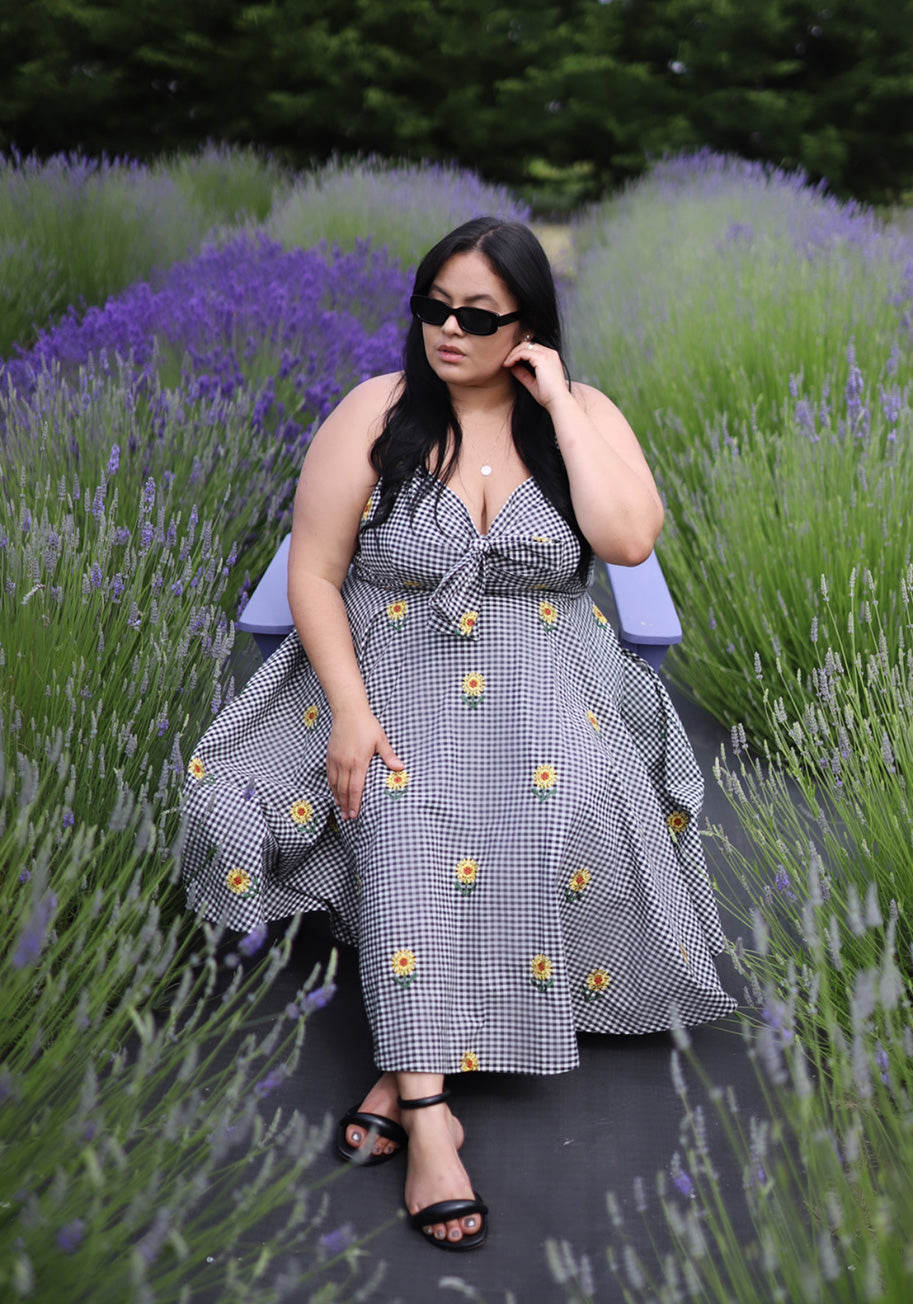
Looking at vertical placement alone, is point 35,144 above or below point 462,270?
below

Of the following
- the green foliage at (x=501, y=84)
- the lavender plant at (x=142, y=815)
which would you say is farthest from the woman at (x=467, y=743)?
the green foliage at (x=501, y=84)

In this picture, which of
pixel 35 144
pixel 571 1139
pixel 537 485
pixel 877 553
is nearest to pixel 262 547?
pixel 537 485

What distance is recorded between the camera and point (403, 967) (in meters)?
1.83

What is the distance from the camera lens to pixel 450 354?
210cm

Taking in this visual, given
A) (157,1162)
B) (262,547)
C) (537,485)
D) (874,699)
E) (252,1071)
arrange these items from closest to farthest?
(157,1162) < (252,1071) < (537,485) < (874,699) < (262,547)

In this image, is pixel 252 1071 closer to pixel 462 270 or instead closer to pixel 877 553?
pixel 462 270

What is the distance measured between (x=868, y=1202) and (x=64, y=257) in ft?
18.7

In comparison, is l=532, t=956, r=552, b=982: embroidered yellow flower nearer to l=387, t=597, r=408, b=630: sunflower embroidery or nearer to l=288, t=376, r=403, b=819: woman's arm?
l=288, t=376, r=403, b=819: woman's arm

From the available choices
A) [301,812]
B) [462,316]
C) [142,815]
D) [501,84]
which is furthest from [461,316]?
[501,84]

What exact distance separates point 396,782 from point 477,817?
0.14m

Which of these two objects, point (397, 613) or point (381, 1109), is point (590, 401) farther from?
point (381, 1109)

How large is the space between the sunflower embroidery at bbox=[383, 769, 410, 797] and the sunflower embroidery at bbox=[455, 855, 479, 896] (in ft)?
0.49

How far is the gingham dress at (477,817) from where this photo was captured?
1.88 meters

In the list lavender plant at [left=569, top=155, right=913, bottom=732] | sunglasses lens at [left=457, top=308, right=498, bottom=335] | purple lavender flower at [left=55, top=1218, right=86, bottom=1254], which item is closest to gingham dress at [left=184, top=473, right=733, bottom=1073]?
sunglasses lens at [left=457, top=308, right=498, bottom=335]
